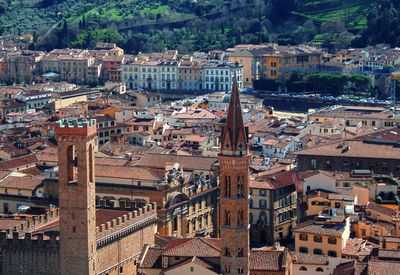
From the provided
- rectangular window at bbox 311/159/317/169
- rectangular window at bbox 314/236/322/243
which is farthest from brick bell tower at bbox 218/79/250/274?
rectangular window at bbox 311/159/317/169

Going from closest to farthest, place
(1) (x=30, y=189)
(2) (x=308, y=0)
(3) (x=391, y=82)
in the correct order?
1. (1) (x=30, y=189)
2. (3) (x=391, y=82)
3. (2) (x=308, y=0)

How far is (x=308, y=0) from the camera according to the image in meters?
157

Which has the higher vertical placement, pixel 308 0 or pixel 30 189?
pixel 308 0

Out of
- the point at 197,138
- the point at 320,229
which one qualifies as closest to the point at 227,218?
the point at 320,229

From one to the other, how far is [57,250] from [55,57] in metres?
104

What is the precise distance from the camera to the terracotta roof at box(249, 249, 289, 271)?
40438 mm

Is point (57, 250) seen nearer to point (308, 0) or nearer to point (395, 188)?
point (395, 188)

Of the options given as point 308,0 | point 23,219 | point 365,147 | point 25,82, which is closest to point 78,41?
point 25,82

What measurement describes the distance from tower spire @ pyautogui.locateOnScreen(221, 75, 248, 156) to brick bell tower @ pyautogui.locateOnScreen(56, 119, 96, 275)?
5.15 meters

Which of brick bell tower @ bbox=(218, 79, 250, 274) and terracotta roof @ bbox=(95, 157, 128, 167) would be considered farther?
terracotta roof @ bbox=(95, 157, 128, 167)

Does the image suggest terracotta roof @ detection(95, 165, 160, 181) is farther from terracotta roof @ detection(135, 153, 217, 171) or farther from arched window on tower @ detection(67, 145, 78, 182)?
arched window on tower @ detection(67, 145, 78, 182)

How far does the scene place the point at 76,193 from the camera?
3869 cm

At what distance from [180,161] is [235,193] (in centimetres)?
2133

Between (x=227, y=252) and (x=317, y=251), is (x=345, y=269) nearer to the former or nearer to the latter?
(x=317, y=251)
